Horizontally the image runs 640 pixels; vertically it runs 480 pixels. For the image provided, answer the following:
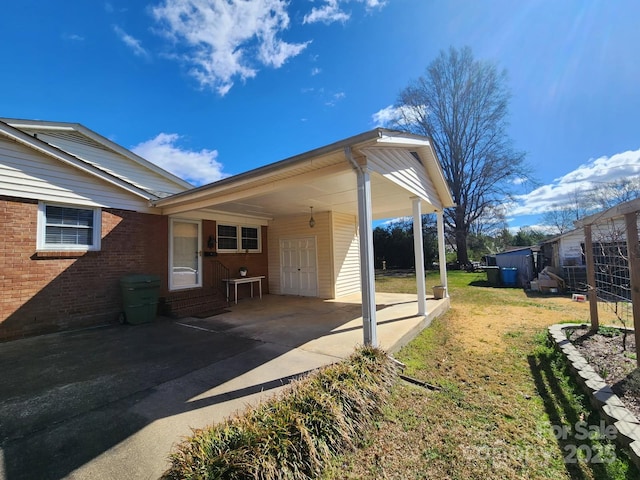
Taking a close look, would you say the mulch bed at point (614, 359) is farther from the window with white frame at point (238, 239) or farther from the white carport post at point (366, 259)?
the window with white frame at point (238, 239)

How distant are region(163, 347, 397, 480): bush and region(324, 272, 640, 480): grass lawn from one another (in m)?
0.16

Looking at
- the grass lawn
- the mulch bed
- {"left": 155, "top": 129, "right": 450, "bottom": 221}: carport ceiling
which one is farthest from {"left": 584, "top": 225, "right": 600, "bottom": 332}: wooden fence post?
{"left": 155, "top": 129, "right": 450, "bottom": 221}: carport ceiling

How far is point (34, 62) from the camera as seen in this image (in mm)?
6945

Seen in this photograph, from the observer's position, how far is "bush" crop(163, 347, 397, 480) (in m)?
1.87

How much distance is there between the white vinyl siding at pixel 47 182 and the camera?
529 cm

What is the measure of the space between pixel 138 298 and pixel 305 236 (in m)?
5.38

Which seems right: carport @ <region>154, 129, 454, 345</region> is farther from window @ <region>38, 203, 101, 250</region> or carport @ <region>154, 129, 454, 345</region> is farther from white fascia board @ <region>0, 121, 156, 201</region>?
window @ <region>38, 203, 101, 250</region>

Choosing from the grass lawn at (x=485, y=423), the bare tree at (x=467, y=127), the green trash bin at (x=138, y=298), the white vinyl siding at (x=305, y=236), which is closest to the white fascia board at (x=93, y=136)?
the white vinyl siding at (x=305, y=236)

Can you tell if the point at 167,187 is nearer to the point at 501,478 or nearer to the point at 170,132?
the point at 170,132

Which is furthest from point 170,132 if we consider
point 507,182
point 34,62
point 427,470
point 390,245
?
point 507,182

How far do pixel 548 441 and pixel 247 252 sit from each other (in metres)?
9.05

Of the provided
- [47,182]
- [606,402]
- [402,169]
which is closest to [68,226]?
[47,182]

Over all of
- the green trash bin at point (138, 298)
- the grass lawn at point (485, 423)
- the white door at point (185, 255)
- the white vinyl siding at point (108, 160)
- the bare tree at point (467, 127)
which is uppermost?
the bare tree at point (467, 127)

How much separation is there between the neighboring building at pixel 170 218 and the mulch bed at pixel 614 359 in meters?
2.87
